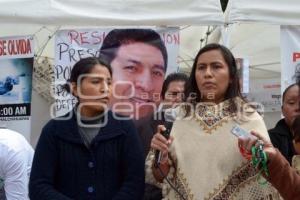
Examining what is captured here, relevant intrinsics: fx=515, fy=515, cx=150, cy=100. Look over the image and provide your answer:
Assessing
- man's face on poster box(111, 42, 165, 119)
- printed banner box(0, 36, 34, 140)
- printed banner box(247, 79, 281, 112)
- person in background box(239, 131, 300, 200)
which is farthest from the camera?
printed banner box(247, 79, 281, 112)

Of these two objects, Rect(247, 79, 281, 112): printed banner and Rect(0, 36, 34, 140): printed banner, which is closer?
Rect(0, 36, 34, 140): printed banner

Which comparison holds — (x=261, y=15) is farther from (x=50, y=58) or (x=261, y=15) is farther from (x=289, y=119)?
(x=50, y=58)

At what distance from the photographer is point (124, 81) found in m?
3.66

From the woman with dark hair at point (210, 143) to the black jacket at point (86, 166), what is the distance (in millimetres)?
87

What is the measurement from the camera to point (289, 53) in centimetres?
344

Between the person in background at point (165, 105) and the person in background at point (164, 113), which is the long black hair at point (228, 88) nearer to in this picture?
the person in background at point (164, 113)

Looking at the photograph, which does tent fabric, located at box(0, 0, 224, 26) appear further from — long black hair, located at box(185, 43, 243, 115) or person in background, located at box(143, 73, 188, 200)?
long black hair, located at box(185, 43, 243, 115)

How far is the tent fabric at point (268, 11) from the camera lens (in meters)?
3.30

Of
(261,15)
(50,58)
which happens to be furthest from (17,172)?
(50,58)

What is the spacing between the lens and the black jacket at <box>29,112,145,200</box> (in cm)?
181

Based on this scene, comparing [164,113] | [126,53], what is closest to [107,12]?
[126,53]

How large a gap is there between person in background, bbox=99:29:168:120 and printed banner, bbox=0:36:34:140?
691mm

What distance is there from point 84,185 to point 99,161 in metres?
0.10

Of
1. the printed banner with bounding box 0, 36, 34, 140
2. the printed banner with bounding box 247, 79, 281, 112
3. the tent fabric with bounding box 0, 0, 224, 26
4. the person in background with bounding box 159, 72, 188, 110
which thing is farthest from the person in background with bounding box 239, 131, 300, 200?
the printed banner with bounding box 247, 79, 281, 112
